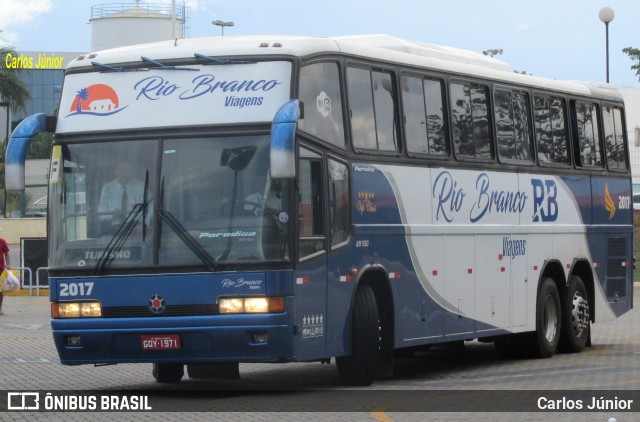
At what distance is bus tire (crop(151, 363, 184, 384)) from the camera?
617 inches

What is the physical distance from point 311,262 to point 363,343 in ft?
A: 4.86

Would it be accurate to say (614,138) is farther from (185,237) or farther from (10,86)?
(10,86)

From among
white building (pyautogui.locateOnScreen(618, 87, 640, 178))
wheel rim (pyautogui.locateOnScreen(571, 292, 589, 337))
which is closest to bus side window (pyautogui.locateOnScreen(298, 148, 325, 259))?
wheel rim (pyautogui.locateOnScreen(571, 292, 589, 337))

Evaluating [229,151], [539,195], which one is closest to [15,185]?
[229,151]

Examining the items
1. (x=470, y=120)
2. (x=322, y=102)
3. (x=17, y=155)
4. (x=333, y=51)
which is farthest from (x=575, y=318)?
(x=17, y=155)

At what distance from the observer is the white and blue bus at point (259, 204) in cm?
1362

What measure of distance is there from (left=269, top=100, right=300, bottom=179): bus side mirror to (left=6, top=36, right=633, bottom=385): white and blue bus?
0.06 ft

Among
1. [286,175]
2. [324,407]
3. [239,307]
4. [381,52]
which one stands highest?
[381,52]

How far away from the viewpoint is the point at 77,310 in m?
14.1

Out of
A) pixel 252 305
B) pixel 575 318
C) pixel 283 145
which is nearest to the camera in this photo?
pixel 283 145

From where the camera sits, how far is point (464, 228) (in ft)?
57.8

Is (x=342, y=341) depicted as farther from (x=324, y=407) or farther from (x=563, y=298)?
(x=563, y=298)

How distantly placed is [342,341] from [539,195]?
5.85 meters

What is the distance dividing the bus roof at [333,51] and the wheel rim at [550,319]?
299 centimetres
